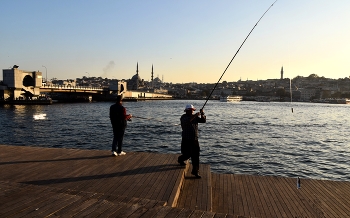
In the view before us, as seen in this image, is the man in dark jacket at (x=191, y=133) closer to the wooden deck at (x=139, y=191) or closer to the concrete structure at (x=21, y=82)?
Result: the wooden deck at (x=139, y=191)

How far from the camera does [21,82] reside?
72.6m

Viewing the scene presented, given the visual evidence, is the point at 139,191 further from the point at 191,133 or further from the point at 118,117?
the point at 118,117

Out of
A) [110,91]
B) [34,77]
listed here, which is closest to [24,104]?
[34,77]

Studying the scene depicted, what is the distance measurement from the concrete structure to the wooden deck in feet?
234

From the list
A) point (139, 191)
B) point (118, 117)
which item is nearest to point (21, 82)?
point (118, 117)

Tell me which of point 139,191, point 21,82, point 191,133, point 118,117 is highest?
point 21,82

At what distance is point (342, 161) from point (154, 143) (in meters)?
10.9

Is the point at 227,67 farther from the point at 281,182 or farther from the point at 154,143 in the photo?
the point at 154,143

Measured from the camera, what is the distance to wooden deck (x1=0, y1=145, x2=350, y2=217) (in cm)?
387

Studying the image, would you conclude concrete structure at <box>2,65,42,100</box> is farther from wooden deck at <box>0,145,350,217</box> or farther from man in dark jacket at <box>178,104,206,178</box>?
→ man in dark jacket at <box>178,104,206,178</box>

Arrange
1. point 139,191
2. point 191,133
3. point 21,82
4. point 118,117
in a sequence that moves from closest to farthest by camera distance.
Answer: point 139,191
point 191,133
point 118,117
point 21,82

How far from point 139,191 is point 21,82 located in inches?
3054

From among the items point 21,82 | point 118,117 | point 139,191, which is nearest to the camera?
point 139,191

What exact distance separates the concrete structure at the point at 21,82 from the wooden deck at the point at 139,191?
71.3 metres
